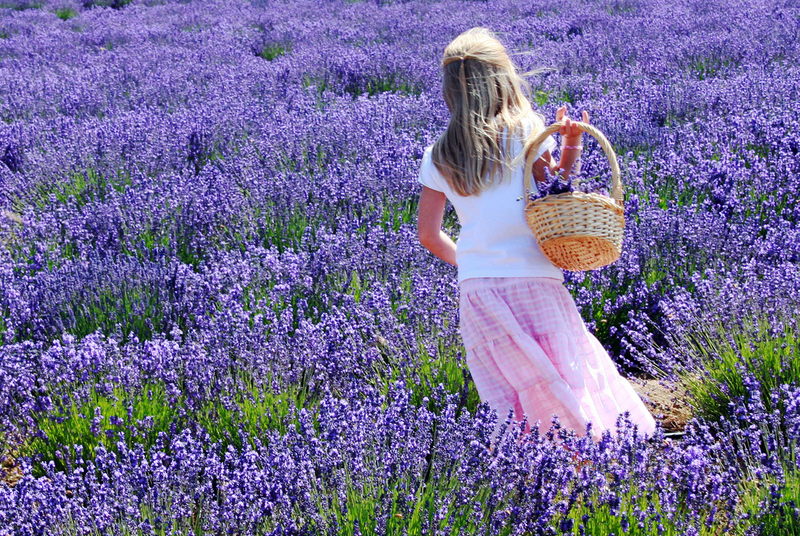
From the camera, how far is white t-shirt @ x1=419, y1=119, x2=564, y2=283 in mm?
2426

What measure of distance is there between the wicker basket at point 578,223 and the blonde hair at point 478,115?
0.17 metres

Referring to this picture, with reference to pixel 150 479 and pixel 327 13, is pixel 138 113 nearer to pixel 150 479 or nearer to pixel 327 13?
pixel 150 479

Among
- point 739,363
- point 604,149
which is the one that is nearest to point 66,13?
point 604,149

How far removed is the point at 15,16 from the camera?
1328 cm

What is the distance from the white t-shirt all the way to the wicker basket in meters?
0.08

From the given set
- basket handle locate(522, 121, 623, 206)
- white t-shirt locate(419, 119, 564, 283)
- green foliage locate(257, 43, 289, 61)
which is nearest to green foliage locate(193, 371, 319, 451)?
white t-shirt locate(419, 119, 564, 283)

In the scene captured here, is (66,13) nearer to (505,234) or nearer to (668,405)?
(505,234)

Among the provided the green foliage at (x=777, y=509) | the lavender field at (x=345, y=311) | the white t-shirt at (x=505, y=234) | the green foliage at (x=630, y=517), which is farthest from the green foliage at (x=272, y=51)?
the green foliage at (x=777, y=509)

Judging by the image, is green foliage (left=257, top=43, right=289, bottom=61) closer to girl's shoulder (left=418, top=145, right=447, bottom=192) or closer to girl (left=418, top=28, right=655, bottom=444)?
girl's shoulder (left=418, top=145, right=447, bottom=192)

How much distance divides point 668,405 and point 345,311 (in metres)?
1.35

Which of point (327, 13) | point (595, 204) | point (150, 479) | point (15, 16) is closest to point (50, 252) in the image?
point (150, 479)

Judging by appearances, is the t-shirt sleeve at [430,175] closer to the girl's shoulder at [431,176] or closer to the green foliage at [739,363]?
the girl's shoulder at [431,176]

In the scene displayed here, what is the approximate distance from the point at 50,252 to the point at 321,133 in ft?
6.64

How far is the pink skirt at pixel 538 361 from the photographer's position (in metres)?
2.37
